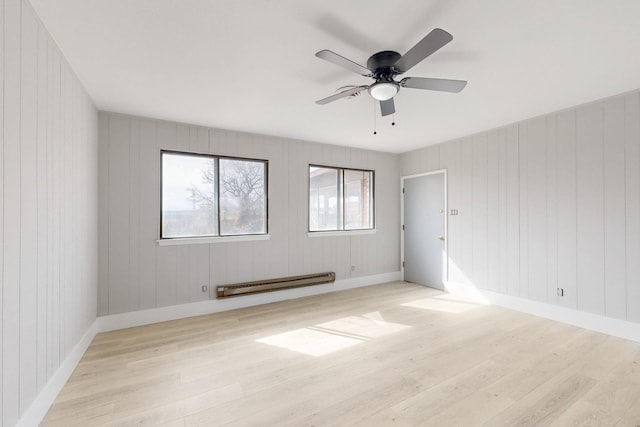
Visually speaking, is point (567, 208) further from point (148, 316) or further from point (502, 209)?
point (148, 316)

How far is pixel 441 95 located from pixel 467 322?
2.76m

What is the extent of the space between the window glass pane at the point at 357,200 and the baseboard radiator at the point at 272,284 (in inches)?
42.8

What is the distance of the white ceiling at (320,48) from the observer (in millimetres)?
1768

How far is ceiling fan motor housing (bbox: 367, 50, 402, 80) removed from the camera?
216 cm

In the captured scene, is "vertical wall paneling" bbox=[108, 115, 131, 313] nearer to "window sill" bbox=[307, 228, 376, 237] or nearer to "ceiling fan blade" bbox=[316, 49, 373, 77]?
"window sill" bbox=[307, 228, 376, 237]

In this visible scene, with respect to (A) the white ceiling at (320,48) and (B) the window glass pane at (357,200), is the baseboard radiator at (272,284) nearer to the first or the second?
(B) the window glass pane at (357,200)

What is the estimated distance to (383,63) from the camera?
221 cm

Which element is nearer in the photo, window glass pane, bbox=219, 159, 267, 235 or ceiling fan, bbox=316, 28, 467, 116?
ceiling fan, bbox=316, 28, 467, 116

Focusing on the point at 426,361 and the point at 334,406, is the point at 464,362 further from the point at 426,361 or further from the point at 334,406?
the point at 334,406

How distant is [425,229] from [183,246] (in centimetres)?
415

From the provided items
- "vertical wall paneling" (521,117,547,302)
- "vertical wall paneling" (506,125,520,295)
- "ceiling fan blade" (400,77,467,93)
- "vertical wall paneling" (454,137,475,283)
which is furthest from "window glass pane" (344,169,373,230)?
"ceiling fan blade" (400,77,467,93)

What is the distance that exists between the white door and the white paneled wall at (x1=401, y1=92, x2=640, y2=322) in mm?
232

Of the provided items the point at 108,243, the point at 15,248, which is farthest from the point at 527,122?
the point at 108,243

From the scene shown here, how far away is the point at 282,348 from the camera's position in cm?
287
